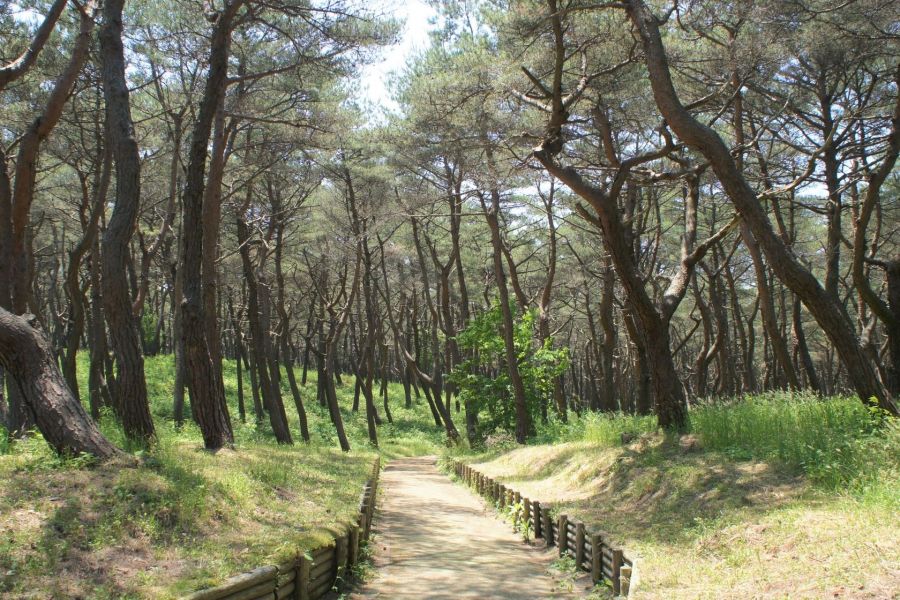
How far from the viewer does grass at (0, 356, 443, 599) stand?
441cm

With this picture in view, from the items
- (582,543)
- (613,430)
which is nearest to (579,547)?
(582,543)

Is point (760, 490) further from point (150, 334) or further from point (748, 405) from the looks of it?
point (150, 334)

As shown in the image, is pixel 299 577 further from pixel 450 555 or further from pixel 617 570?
pixel 450 555

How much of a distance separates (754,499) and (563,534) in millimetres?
1996

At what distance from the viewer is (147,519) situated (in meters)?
5.37

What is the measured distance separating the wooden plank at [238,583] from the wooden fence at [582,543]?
8.05 ft

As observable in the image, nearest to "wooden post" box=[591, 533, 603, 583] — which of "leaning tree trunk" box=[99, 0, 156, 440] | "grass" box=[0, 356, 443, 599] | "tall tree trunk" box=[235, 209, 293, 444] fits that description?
"grass" box=[0, 356, 443, 599]

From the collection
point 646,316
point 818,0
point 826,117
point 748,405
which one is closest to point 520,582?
point 646,316

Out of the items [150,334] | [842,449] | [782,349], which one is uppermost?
[150,334]

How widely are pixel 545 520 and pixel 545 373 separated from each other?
32.7 feet

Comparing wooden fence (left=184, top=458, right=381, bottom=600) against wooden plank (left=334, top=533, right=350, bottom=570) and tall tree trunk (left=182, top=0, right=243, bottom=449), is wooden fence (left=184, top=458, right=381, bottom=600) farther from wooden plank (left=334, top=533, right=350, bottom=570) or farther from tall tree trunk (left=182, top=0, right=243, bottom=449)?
tall tree trunk (left=182, top=0, right=243, bottom=449)

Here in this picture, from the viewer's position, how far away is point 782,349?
41.0ft

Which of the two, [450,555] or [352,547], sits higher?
[352,547]

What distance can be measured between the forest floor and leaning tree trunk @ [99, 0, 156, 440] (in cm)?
504
